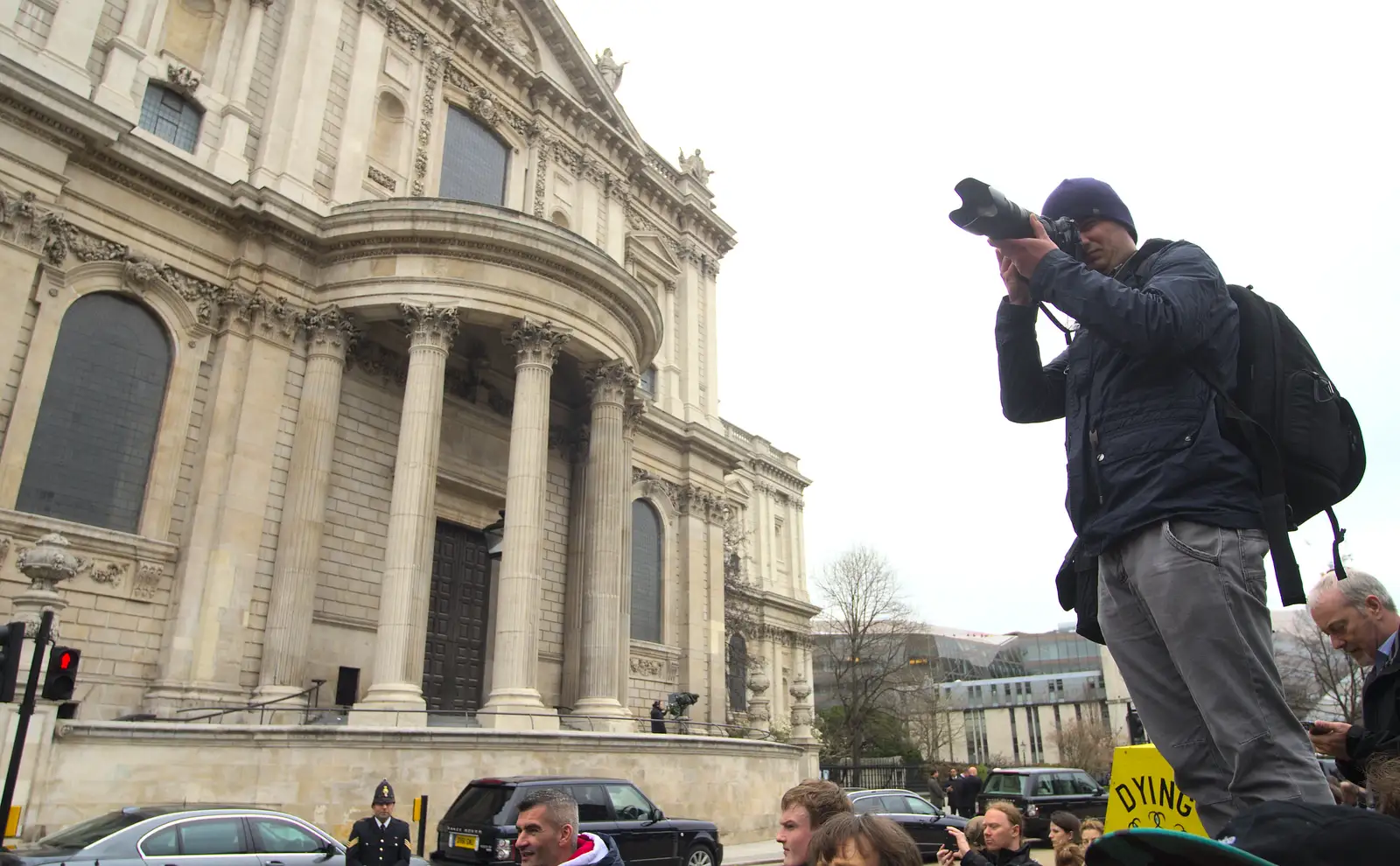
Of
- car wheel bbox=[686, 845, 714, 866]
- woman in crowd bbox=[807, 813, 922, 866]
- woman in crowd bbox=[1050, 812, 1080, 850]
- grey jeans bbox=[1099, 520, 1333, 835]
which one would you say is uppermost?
grey jeans bbox=[1099, 520, 1333, 835]

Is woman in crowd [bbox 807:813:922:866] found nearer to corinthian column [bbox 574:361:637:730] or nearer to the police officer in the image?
the police officer

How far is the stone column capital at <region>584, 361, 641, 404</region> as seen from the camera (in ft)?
77.3

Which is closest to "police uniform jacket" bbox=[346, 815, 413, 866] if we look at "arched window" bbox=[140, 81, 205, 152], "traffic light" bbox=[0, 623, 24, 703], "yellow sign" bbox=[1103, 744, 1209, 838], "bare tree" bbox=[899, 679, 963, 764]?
"traffic light" bbox=[0, 623, 24, 703]

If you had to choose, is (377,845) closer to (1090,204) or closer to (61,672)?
(61,672)

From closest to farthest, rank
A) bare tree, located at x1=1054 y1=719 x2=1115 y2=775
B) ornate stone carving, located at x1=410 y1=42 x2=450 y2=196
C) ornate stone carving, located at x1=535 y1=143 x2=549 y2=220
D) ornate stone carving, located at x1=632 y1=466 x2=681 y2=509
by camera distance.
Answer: ornate stone carving, located at x1=410 y1=42 x2=450 y2=196 → ornate stone carving, located at x1=535 y1=143 x2=549 y2=220 → ornate stone carving, located at x1=632 y1=466 x2=681 y2=509 → bare tree, located at x1=1054 y1=719 x2=1115 y2=775

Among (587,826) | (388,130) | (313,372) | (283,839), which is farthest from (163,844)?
(388,130)

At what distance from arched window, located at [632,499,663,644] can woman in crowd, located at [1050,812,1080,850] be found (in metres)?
21.4

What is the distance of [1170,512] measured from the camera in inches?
99.1

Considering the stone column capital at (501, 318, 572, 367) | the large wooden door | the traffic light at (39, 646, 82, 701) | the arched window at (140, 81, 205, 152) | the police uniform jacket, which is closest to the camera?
the police uniform jacket

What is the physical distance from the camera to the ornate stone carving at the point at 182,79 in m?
19.8

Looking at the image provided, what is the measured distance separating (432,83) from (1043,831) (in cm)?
Result: 2381

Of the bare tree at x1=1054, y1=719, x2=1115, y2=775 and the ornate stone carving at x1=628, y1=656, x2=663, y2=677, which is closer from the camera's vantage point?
the ornate stone carving at x1=628, y1=656, x2=663, y2=677

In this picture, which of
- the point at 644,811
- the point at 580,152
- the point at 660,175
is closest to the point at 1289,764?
the point at 644,811

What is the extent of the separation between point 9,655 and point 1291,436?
39.0 ft
